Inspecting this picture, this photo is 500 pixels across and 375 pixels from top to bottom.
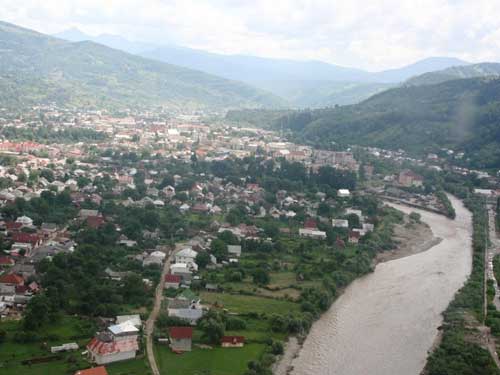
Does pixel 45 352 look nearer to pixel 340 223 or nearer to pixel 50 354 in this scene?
pixel 50 354

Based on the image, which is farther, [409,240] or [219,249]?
[409,240]

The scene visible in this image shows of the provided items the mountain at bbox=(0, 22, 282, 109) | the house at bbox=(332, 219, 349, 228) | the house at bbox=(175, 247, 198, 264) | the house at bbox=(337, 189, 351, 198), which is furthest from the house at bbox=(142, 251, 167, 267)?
the mountain at bbox=(0, 22, 282, 109)

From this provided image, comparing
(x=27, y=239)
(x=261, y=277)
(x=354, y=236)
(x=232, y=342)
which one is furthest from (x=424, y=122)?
(x=232, y=342)

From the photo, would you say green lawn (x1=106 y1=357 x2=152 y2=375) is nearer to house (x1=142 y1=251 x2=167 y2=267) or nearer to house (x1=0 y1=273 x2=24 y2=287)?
house (x1=0 y1=273 x2=24 y2=287)

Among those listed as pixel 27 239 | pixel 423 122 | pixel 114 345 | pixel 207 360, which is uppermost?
pixel 423 122

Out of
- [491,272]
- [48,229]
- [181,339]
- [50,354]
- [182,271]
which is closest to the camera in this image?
[50,354]

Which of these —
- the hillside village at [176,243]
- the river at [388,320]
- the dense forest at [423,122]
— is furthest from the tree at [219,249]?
the dense forest at [423,122]

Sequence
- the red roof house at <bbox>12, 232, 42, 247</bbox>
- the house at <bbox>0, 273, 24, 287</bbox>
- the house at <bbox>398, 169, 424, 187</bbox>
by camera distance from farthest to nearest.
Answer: the house at <bbox>398, 169, 424, 187</bbox> < the red roof house at <bbox>12, 232, 42, 247</bbox> < the house at <bbox>0, 273, 24, 287</bbox>
